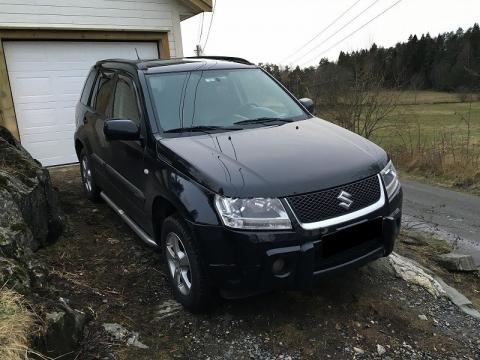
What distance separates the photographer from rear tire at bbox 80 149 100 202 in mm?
5812

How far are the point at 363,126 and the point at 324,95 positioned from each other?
4.70 ft

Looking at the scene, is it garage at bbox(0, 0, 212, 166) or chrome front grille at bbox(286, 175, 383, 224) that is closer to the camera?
chrome front grille at bbox(286, 175, 383, 224)

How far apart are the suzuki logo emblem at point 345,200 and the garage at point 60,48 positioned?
7269 mm

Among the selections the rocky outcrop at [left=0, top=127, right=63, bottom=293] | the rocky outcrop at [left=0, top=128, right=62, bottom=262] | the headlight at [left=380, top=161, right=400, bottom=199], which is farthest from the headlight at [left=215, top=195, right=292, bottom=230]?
the rocky outcrop at [left=0, top=128, right=62, bottom=262]

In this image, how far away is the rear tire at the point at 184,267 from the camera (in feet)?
10.4

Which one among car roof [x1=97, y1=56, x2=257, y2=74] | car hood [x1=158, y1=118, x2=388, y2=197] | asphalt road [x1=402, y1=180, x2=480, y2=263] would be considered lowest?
asphalt road [x1=402, y1=180, x2=480, y2=263]

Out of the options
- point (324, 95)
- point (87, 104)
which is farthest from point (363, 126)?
point (87, 104)

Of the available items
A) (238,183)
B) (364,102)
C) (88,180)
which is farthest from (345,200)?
(364,102)

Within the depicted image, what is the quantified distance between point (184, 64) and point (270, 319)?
265 cm

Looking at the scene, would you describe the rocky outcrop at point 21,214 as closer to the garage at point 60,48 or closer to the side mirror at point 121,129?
the side mirror at point 121,129

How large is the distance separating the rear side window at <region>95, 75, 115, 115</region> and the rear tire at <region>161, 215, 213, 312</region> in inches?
81.7

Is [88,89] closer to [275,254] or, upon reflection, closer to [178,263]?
[178,263]

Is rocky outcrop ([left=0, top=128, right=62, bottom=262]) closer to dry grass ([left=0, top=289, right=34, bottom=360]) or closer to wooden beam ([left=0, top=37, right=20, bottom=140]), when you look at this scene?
dry grass ([left=0, top=289, right=34, bottom=360])

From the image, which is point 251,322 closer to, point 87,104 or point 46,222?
point 46,222
